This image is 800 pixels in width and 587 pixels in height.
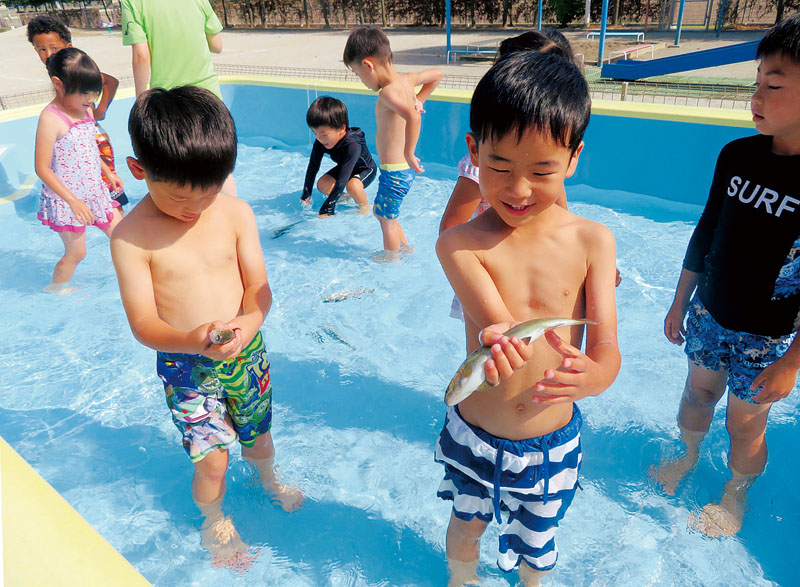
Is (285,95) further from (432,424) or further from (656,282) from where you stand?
(432,424)

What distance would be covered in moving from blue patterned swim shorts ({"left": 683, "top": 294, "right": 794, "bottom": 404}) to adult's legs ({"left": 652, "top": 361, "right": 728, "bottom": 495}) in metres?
0.08

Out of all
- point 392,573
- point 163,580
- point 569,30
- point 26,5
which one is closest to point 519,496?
Answer: point 392,573

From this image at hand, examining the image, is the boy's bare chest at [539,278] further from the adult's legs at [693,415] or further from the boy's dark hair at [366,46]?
the boy's dark hair at [366,46]

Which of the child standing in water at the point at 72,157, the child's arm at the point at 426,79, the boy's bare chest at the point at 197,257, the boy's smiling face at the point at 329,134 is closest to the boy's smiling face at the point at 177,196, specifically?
the boy's bare chest at the point at 197,257

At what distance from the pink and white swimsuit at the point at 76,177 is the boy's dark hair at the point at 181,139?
9.94 feet

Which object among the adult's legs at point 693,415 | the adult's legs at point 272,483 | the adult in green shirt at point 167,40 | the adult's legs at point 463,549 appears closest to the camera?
the adult's legs at point 463,549

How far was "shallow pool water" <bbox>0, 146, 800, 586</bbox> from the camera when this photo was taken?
103 inches

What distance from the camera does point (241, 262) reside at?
7.36 ft

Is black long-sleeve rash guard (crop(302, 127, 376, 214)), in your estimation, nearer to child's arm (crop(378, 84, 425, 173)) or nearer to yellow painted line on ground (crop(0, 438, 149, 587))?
child's arm (crop(378, 84, 425, 173))

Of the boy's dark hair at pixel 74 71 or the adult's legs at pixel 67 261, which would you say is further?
the adult's legs at pixel 67 261

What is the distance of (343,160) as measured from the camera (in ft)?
19.6

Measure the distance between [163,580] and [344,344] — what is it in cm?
201

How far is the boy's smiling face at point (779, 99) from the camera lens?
195cm

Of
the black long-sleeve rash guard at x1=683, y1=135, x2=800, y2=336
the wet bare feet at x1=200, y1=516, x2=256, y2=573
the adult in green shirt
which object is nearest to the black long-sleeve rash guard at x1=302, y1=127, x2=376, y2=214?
the adult in green shirt
